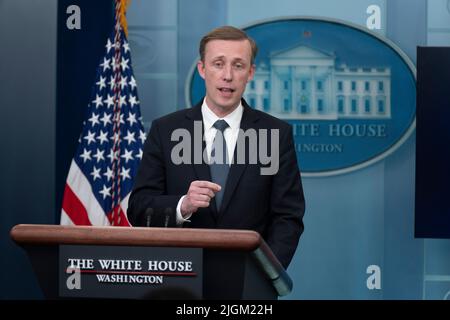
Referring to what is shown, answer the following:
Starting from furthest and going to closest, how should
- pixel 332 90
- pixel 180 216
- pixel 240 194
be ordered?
pixel 332 90, pixel 240 194, pixel 180 216

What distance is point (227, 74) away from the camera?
3.03m

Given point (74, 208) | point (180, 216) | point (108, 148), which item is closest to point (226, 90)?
point (180, 216)

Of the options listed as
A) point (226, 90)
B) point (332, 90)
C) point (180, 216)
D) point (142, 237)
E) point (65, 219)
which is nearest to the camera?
point (142, 237)

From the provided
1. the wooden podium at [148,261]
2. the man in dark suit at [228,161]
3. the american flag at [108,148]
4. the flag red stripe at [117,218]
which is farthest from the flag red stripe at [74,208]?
the wooden podium at [148,261]

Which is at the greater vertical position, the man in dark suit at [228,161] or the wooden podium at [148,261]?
the man in dark suit at [228,161]

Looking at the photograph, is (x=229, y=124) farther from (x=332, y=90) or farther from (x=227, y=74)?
(x=332, y=90)

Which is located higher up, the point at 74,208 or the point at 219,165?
the point at 219,165

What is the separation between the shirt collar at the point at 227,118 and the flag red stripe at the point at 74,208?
1.76 metres

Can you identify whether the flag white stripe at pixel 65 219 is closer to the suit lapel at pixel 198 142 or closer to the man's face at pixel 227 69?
the suit lapel at pixel 198 142

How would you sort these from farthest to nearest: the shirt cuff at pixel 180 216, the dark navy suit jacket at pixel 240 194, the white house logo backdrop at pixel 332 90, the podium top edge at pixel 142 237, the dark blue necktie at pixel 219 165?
the white house logo backdrop at pixel 332 90 → the dark blue necktie at pixel 219 165 → the dark navy suit jacket at pixel 240 194 → the shirt cuff at pixel 180 216 → the podium top edge at pixel 142 237

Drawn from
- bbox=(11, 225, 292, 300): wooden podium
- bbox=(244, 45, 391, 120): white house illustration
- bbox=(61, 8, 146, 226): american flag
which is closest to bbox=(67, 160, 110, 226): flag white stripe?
bbox=(61, 8, 146, 226): american flag

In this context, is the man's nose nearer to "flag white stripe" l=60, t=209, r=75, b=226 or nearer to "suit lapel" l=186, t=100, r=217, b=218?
"suit lapel" l=186, t=100, r=217, b=218

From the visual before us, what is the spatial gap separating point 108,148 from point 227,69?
71.7 inches

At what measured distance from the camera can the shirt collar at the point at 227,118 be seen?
10.3 feet
